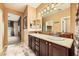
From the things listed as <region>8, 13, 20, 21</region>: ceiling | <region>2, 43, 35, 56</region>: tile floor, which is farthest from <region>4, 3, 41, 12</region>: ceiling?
<region>2, 43, 35, 56</region>: tile floor

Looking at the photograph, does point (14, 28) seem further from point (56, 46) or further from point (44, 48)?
point (56, 46)

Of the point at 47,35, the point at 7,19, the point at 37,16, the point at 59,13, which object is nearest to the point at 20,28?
the point at 7,19

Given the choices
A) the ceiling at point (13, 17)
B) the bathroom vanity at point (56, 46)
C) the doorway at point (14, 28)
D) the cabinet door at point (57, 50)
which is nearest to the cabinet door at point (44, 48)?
the bathroom vanity at point (56, 46)

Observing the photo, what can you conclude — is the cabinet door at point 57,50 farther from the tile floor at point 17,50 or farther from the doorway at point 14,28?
the doorway at point 14,28

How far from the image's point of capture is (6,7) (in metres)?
1.65

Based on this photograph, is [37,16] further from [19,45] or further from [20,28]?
[19,45]

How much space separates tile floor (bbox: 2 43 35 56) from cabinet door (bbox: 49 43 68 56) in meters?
0.41

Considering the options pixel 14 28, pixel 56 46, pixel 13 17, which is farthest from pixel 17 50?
pixel 56 46

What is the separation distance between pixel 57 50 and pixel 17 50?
802 millimetres

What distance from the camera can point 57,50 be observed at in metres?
1.33

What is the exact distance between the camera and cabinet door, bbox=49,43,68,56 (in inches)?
48.1

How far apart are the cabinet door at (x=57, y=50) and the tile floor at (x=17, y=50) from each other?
413mm

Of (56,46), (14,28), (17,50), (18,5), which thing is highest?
(18,5)

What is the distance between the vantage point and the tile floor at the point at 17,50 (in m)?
1.64
